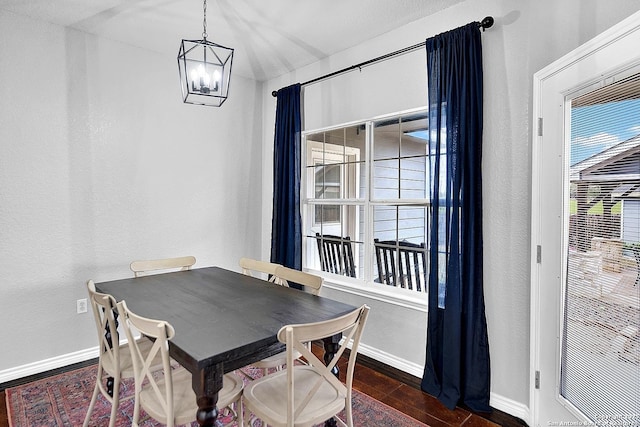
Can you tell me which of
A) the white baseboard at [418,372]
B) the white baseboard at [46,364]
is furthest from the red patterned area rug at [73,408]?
the white baseboard at [418,372]

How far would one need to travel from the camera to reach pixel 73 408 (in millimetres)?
2262

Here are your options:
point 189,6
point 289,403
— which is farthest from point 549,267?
point 189,6

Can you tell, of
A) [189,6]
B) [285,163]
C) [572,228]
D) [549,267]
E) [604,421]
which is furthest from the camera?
[285,163]

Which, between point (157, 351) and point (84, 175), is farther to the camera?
point (84, 175)

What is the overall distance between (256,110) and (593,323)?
142 inches

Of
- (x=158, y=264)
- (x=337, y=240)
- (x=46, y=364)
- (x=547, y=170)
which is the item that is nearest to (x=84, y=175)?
(x=158, y=264)

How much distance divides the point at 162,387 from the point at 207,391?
51 cm

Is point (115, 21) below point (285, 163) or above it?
above

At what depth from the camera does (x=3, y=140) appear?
2.62m

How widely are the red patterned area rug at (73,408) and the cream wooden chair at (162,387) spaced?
610 mm

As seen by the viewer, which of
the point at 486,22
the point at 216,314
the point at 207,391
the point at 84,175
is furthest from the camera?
the point at 84,175

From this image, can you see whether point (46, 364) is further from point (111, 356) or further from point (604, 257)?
point (604, 257)

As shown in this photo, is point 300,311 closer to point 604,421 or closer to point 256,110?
point 604,421

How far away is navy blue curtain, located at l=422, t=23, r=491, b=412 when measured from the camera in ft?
7.47
